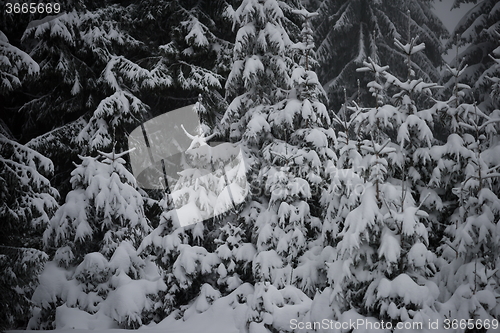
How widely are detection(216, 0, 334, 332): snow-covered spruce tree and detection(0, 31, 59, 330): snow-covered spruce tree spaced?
4030 mm

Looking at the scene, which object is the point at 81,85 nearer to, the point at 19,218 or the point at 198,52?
the point at 198,52

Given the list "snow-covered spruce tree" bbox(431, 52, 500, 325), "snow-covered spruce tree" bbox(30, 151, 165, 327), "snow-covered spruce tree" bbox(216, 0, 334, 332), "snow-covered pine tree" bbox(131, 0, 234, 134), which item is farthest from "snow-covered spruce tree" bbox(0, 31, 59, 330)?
"snow-covered spruce tree" bbox(431, 52, 500, 325)

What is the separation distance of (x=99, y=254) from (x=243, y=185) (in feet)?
12.6

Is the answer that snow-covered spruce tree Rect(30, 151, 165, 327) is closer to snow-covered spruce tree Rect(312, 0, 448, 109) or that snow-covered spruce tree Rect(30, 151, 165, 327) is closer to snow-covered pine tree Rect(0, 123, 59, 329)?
snow-covered pine tree Rect(0, 123, 59, 329)

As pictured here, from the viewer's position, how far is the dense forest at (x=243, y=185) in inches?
240

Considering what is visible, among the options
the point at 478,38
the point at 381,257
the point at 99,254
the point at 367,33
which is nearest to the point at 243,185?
the point at 99,254

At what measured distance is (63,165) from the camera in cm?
1362

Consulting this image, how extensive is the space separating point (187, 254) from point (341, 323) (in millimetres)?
4117

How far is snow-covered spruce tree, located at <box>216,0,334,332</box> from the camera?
8.46 meters

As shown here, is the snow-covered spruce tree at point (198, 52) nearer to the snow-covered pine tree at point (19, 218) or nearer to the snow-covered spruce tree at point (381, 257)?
the snow-covered pine tree at point (19, 218)

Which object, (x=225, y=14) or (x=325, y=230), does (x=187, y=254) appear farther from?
(x=225, y=14)

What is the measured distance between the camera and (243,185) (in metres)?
9.81

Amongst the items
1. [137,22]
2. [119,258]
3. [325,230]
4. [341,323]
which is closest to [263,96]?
[325,230]

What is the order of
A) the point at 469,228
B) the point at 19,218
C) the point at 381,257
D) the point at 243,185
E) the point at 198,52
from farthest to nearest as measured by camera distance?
the point at 198,52 < the point at 243,185 < the point at 19,218 < the point at 469,228 < the point at 381,257
